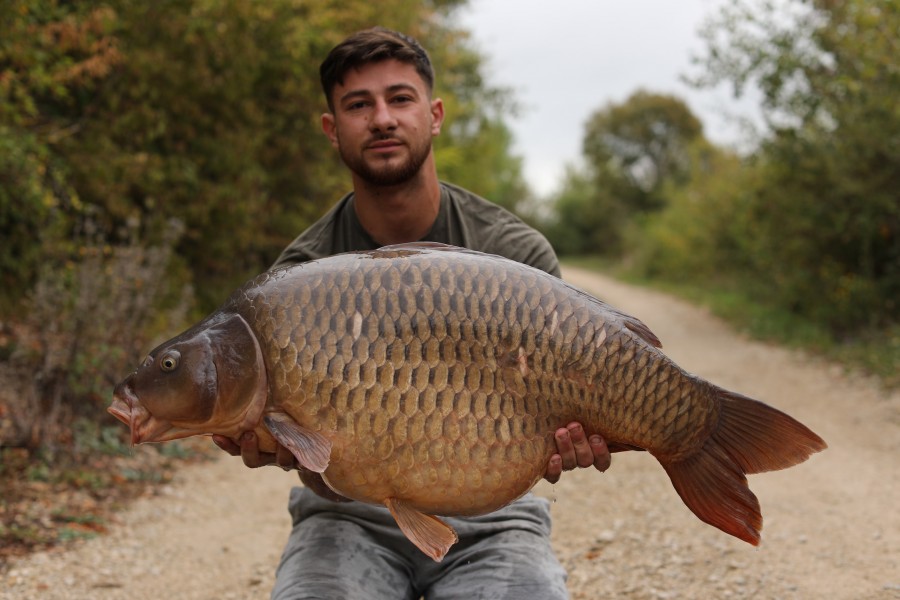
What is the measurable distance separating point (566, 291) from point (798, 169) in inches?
330

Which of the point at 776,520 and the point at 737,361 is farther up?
the point at 737,361

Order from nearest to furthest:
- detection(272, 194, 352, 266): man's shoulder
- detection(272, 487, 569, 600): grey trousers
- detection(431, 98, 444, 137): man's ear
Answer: detection(272, 487, 569, 600): grey trousers, detection(272, 194, 352, 266): man's shoulder, detection(431, 98, 444, 137): man's ear

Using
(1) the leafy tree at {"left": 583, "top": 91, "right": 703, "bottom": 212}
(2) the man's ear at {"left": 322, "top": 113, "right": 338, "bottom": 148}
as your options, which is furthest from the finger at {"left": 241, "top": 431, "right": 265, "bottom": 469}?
(1) the leafy tree at {"left": 583, "top": 91, "right": 703, "bottom": 212}

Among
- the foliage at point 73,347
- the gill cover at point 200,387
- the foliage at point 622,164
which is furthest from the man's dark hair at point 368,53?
the foliage at point 622,164

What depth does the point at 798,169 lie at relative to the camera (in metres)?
9.31

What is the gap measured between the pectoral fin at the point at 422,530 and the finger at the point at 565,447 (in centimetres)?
28

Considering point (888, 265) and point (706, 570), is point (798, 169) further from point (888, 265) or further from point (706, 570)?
point (706, 570)

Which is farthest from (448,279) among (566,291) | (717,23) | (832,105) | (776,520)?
(717,23)

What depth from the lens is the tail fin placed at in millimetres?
1762

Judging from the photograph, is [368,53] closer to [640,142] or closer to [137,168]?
[137,168]

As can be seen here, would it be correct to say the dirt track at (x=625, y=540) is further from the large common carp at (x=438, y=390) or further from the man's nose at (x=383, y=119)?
the man's nose at (x=383, y=119)

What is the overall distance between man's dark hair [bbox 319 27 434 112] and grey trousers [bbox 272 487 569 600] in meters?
1.14

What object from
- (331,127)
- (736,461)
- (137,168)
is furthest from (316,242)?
(137,168)

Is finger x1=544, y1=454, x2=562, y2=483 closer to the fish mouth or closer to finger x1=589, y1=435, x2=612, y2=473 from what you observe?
finger x1=589, y1=435, x2=612, y2=473
